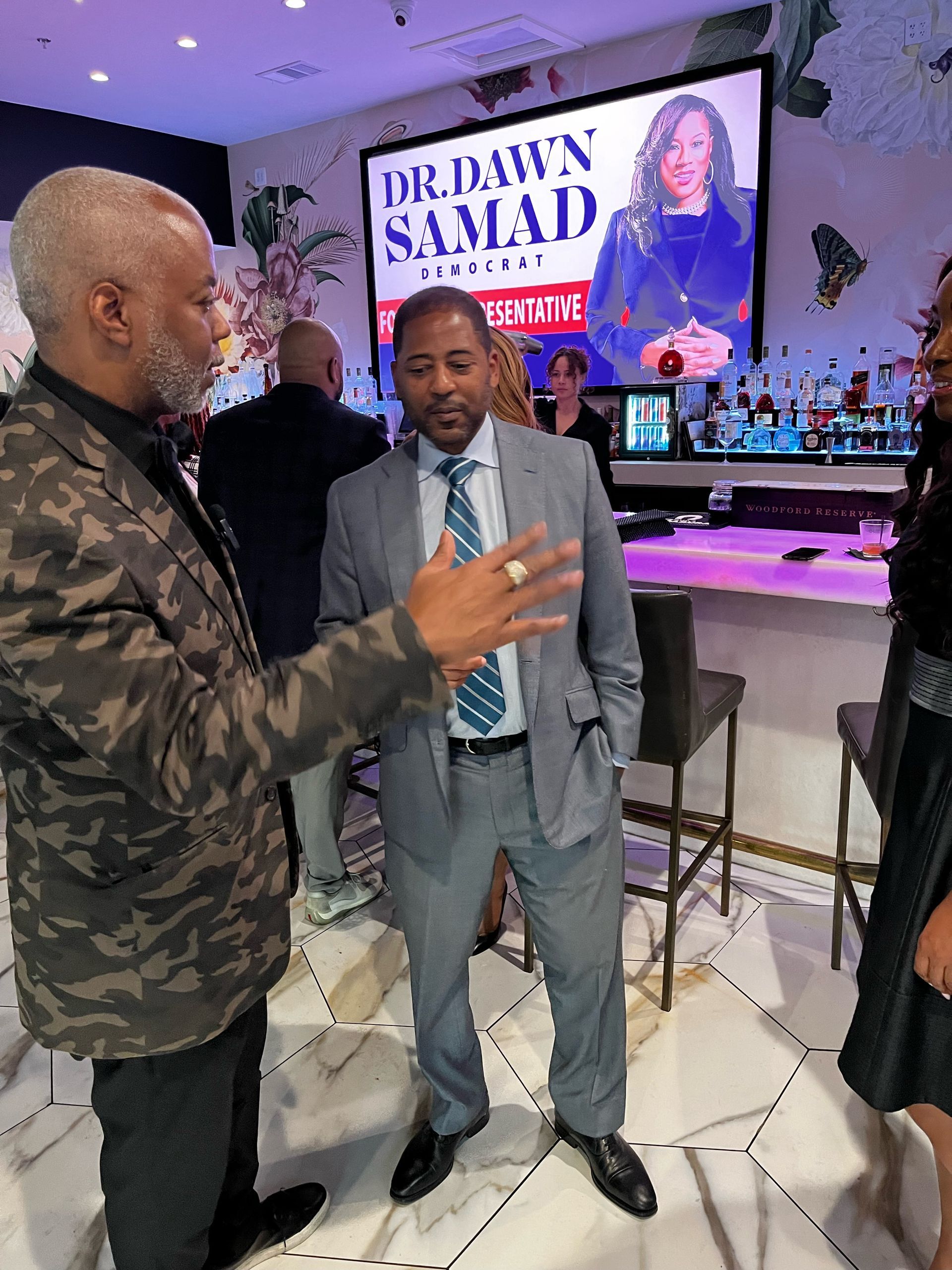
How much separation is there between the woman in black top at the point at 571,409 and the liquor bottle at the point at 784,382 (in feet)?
3.09

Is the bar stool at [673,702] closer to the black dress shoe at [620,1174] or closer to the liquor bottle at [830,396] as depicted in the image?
the black dress shoe at [620,1174]

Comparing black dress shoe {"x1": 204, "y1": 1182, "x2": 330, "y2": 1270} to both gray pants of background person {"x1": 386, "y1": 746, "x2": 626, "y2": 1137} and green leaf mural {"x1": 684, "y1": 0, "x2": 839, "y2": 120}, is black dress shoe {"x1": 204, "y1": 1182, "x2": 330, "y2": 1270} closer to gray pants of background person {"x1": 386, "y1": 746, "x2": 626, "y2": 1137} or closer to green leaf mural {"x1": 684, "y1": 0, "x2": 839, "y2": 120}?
gray pants of background person {"x1": 386, "y1": 746, "x2": 626, "y2": 1137}

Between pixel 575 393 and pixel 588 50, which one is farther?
pixel 588 50

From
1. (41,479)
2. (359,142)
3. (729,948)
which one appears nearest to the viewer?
(41,479)

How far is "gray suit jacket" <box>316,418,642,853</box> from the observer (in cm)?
154

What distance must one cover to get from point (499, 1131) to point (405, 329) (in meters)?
1.71

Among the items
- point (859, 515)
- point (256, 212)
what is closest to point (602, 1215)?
point (859, 515)

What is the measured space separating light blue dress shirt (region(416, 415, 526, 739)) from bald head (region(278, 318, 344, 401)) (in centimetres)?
116

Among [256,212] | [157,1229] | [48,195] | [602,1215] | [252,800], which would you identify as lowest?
[602,1215]

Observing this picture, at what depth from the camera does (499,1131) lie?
195cm

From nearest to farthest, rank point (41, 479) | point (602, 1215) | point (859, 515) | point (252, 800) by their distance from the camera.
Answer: point (41, 479) < point (252, 800) < point (602, 1215) < point (859, 515)

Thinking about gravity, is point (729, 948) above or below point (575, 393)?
below

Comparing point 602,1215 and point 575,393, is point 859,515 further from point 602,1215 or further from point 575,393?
point 602,1215

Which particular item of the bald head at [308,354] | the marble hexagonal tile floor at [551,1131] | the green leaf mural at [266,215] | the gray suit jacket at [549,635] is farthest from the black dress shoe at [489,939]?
the green leaf mural at [266,215]
